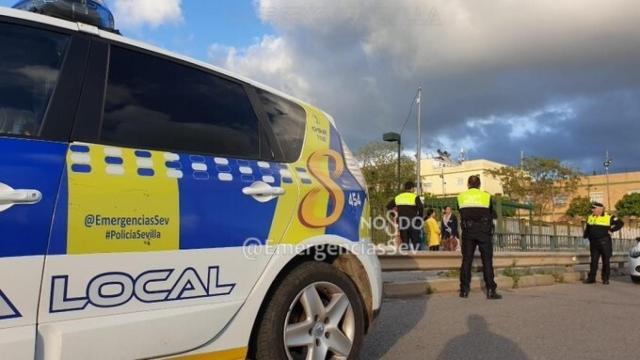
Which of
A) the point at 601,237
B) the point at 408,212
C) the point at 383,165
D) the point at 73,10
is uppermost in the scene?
the point at 383,165

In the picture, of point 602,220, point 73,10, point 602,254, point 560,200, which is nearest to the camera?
point 73,10

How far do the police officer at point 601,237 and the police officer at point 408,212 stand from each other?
139 inches

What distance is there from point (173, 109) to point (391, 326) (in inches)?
147

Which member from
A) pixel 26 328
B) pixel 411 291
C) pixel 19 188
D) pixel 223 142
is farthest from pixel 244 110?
pixel 411 291

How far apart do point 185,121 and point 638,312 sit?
6.90 metres

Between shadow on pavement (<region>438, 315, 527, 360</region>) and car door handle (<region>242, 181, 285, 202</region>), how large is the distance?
7.27 ft

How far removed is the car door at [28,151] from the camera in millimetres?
2320

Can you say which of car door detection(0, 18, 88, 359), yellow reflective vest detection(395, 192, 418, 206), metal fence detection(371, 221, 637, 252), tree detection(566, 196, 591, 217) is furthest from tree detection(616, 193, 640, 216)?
car door detection(0, 18, 88, 359)

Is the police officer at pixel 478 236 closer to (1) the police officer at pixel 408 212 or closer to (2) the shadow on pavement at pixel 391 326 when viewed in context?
(2) the shadow on pavement at pixel 391 326

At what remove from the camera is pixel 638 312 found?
7758 mm

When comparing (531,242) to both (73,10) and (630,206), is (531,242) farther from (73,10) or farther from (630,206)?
(630,206)

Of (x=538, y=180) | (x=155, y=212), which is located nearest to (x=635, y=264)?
(x=155, y=212)

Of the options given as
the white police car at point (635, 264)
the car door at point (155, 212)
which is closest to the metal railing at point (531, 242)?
the white police car at point (635, 264)

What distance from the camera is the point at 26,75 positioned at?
8.60 feet
